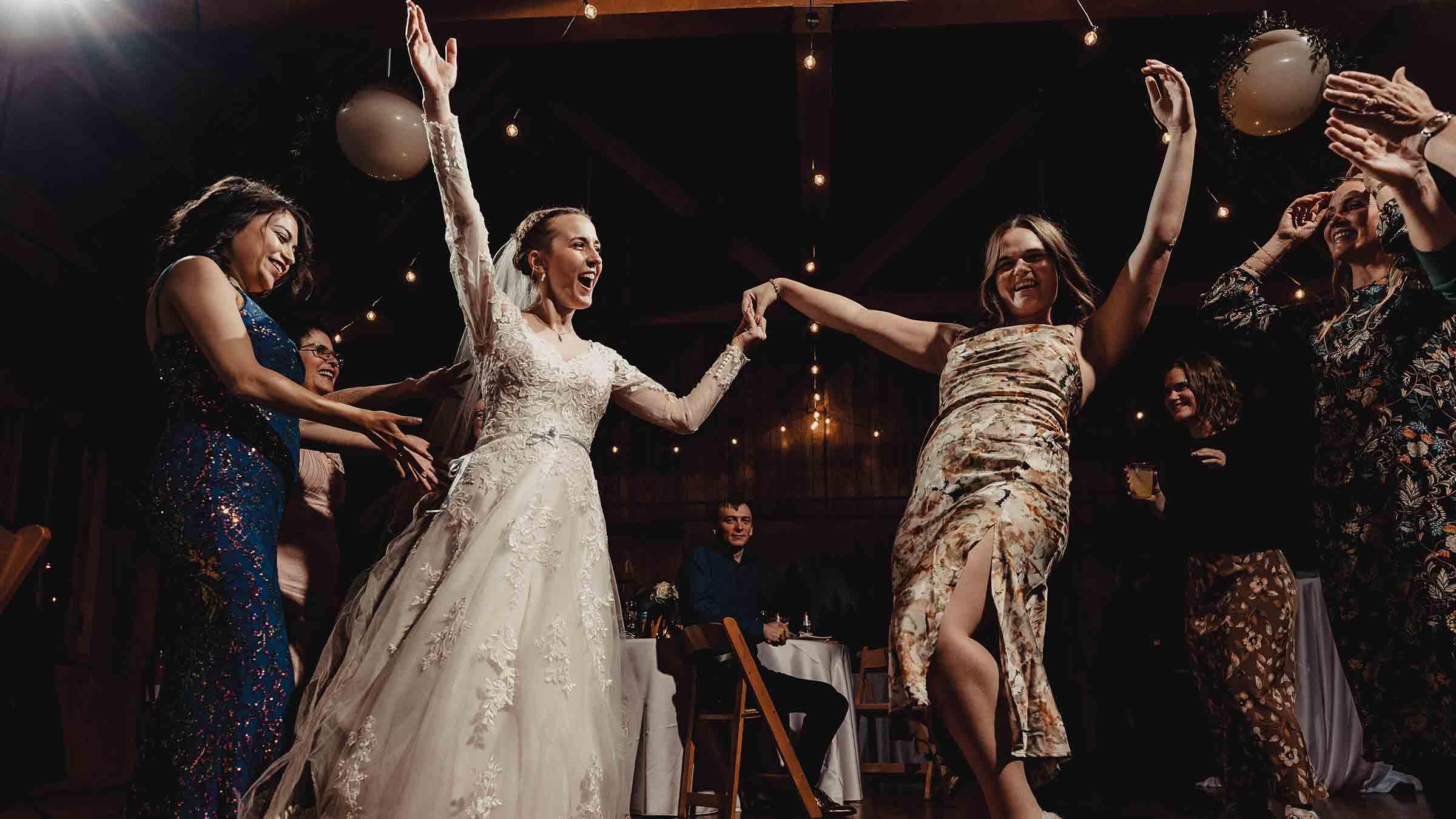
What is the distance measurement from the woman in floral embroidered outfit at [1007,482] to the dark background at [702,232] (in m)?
1.84

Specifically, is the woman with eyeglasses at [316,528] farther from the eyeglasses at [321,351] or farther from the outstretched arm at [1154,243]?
the outstretched arm at [1154,243]

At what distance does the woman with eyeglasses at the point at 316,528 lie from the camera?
8.75 feet

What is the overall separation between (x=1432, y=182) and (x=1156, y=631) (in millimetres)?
5653

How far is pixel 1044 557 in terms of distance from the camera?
206cm

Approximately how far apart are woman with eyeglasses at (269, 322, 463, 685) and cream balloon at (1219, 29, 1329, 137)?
10.7 feet

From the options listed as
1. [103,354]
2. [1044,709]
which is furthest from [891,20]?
[103,354]

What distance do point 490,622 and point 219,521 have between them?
56cm

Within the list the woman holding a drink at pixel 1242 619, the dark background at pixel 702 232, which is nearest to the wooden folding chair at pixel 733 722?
the dark background at pixel 702 232

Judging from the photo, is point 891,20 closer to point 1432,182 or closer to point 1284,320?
point 1284,320

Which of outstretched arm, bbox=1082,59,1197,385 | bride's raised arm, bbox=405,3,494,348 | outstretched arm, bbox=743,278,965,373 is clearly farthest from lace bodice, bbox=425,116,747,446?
outstretched arm, bbox=1082,59,1197,385

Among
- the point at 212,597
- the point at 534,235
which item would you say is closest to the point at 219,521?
the point at 212,597

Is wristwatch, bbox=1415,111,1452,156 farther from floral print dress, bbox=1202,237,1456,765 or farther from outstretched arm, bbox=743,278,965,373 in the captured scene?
outstretched arm, bbox=743,278,965,373

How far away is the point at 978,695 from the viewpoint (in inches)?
74.7

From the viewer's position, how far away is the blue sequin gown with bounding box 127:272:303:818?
183 cm
